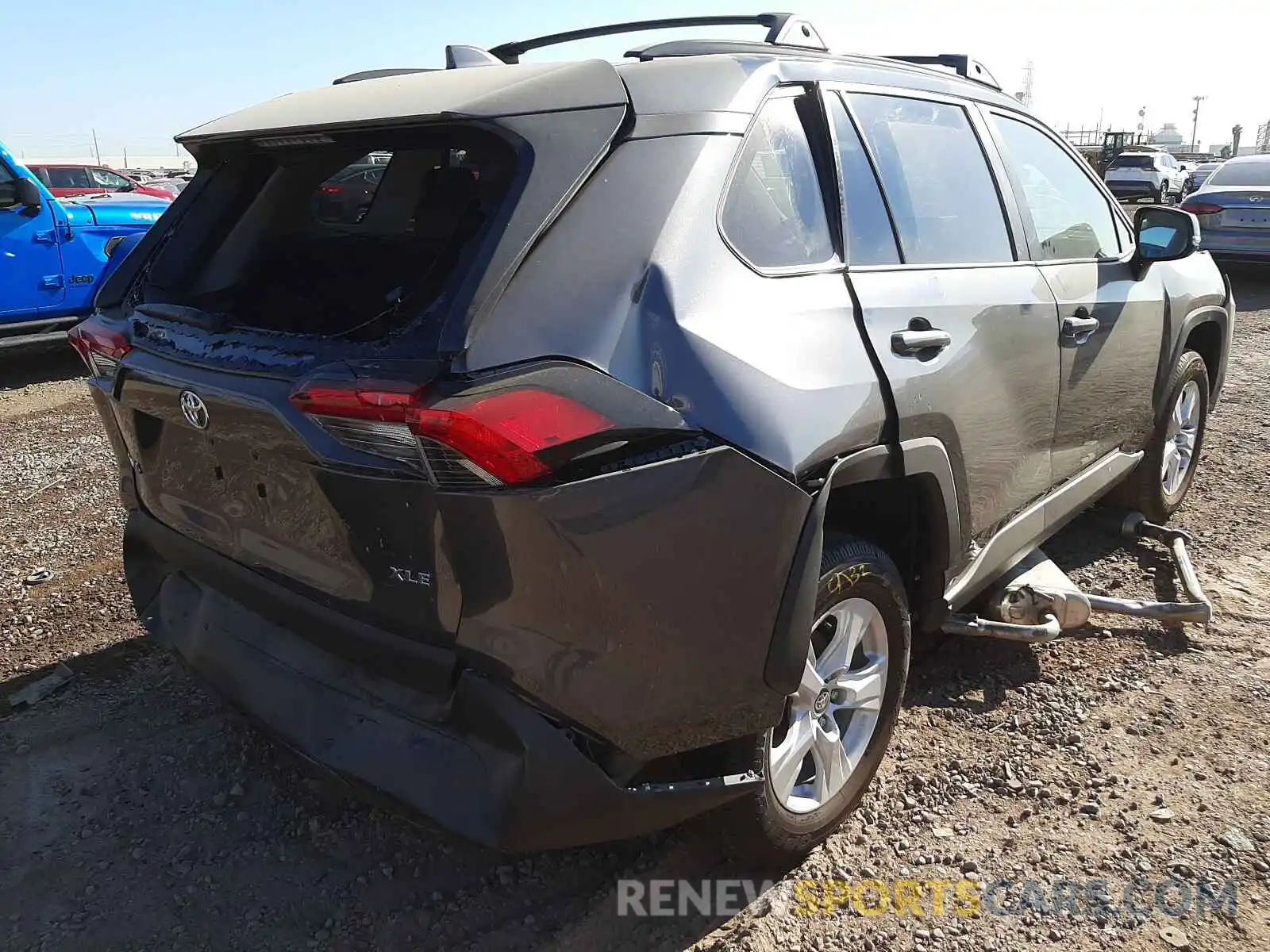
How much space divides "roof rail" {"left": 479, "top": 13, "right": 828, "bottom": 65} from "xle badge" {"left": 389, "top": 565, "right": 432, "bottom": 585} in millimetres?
1698

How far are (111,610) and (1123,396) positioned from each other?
4.03m

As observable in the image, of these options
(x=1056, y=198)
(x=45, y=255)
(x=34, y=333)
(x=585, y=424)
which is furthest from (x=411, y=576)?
(x=45, y=255)

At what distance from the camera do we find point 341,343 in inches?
76.7


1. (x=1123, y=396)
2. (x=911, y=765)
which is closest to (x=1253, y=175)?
(x=1123, y=396)

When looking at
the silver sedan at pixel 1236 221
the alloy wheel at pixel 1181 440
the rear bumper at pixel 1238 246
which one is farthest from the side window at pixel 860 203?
the rear bumper at pixel 1238 246

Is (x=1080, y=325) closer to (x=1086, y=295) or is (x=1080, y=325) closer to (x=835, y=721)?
(x=1086, y=295)

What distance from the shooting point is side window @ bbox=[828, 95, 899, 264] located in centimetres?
243

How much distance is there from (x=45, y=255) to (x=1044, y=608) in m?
8.01

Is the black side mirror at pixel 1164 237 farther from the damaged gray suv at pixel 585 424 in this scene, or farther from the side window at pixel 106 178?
the side window at pixel 106 178

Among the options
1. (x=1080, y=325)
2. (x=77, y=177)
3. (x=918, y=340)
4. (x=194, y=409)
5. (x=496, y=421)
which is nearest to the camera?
(x=496, y=421)

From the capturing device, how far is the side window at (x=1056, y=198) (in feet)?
10.6

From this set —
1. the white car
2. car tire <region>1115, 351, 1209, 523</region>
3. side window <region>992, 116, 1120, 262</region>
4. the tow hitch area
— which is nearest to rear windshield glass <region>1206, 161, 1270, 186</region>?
car tire <region>1115, 351, 1209, 523</region>

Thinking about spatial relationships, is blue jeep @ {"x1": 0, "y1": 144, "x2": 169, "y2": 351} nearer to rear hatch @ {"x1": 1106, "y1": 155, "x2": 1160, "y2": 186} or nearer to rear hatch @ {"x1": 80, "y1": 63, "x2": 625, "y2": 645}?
rear hatch @ {"x1": 80, "y1": 63, "x2": 625, "y2": 645}

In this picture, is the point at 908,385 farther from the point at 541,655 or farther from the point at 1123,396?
the point at 1123,396
